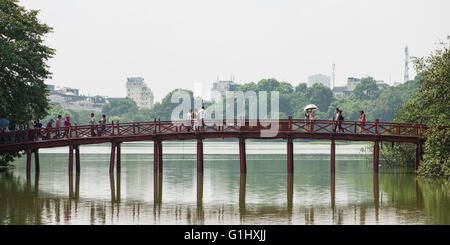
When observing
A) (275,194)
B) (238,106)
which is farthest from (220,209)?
(238,106)

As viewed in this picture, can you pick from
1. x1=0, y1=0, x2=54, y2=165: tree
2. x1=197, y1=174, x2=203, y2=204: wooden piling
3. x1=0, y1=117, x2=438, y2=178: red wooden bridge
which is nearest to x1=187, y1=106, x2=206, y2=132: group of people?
x1=0, y1=117, x2=438, y2=178: red wooden bridge

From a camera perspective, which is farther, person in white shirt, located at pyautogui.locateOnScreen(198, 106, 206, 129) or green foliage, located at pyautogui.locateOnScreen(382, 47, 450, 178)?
person in white shirt, located at pyautogui.locateOnScreen(198, 106, 206, 129)

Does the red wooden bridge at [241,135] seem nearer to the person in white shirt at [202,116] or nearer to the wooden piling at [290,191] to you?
the person in white shirt at [202,116]

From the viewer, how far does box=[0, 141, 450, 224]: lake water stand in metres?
25.8

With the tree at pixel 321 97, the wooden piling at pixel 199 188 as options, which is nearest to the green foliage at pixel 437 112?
the wooden piling at pixel 199 188

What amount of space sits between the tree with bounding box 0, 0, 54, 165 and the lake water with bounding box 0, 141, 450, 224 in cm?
453

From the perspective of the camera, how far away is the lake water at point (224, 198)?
25.8 meters

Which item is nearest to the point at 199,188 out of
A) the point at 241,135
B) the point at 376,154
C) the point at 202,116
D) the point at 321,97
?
the point at 202,116

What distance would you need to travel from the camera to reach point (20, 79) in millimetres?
43969

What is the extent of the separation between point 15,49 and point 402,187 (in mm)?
23619

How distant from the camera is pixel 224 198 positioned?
32.6 meters

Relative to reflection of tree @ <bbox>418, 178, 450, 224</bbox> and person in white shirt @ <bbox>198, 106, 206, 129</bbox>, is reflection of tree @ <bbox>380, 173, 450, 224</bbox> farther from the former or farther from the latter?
person in white shirt @ <bbox>198, 106, 206, 129</bbox>

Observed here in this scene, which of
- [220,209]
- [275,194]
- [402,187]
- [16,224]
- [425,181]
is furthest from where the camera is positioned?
[425,181]
